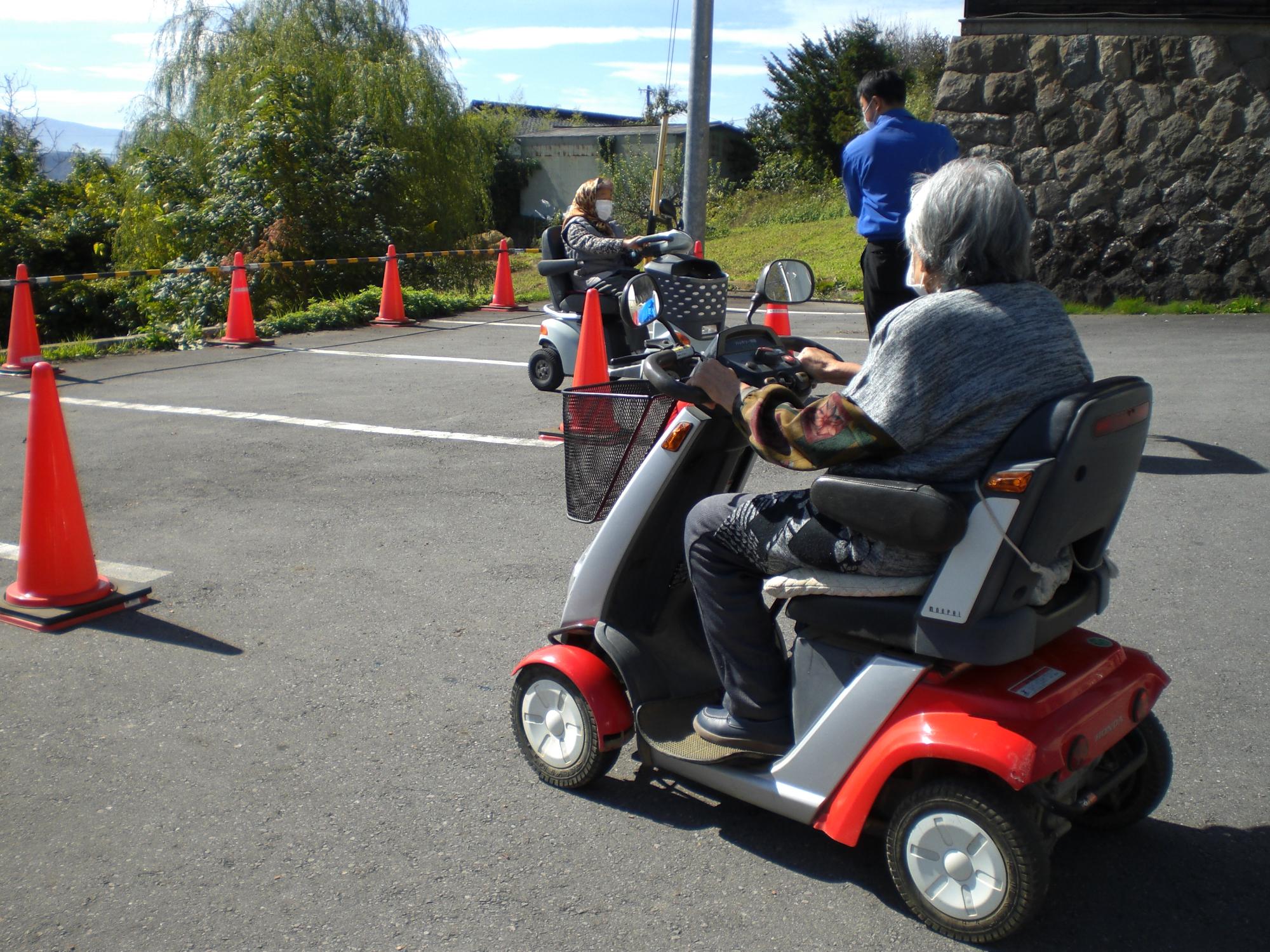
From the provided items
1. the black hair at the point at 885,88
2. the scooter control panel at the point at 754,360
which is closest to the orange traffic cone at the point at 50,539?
the scooter control panel at the point at 754,360

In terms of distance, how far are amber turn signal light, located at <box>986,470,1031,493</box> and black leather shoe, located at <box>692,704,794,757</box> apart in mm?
830

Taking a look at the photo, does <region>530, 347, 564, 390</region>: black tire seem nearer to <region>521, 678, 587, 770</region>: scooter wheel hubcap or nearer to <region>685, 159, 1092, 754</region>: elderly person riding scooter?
<region>521, 678, 587, 770</region>: scooter wheel hubcap

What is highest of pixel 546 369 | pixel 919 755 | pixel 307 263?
pixel 307 263

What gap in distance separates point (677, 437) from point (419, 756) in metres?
1.28

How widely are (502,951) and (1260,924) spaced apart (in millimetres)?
1709

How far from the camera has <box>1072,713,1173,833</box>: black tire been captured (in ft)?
9.25

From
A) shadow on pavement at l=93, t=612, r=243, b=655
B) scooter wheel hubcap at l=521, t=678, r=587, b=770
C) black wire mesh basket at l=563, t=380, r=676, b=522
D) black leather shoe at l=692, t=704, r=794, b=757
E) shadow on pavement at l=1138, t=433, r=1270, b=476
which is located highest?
black wire mesh basket at l=563, t=380, r=676, b=522

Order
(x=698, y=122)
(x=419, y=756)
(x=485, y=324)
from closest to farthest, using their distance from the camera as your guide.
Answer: (x=419, y=756) < (x=698, y=122) < (x=485, y=324)

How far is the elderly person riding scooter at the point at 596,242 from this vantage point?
871 centimetres

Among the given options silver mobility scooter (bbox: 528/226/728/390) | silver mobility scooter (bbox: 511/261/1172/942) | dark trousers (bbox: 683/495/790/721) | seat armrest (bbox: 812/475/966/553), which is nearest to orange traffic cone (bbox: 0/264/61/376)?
silver mobility scooter (bbox: 528/226/728/390)

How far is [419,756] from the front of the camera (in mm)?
3404

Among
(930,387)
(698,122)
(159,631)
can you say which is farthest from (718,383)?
(698,122)

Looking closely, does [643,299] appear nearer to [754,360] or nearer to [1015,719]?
[754,360]

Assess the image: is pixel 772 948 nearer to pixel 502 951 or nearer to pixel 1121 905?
pixel 502 951
